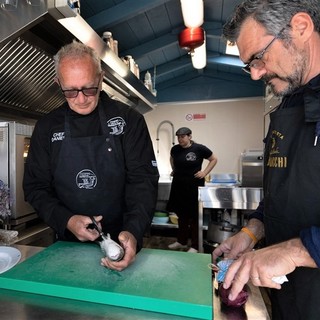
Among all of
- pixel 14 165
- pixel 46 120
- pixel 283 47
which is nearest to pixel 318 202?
pixel 283 47

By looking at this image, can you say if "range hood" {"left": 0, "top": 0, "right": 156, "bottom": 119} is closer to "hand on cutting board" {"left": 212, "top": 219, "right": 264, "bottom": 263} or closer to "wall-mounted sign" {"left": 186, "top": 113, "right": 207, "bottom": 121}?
"hand on cutting board" {"left": 212, "top": 219, "right": 264, "bottom": 263}

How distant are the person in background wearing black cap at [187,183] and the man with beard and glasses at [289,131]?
2612 mm

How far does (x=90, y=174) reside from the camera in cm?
114

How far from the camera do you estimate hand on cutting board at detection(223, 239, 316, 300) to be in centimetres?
58

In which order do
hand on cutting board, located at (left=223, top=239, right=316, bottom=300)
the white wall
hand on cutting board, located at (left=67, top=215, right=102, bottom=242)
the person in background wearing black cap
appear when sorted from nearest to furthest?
hand on cutting board, located at (left=223, top=239, right=316, bottom=300) → hand on cutting board, located at (left=67, top=215, right=102, bottom=242) → the person in background wearing black cap → the white wall

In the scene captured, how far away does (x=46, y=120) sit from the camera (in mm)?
1221

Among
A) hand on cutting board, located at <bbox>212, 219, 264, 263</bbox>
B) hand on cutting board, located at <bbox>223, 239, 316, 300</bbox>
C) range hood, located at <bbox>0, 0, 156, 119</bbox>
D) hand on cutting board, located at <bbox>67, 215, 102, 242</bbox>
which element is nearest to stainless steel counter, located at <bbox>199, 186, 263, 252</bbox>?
range hood, located at <bbox>0, 0, 156, 119</bbox>

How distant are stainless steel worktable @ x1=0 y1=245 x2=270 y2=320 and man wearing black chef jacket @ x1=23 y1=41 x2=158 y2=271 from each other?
36cm

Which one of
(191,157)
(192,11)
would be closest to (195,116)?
(191,157)

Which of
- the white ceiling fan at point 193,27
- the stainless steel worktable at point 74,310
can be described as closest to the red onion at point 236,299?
the stainless steel worktable at point 74,310

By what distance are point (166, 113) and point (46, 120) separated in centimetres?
444

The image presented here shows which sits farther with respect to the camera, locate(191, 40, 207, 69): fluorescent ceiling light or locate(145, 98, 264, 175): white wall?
locate(145, 98, 264, 175): white wall

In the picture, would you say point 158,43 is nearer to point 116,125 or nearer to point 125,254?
point 116,125

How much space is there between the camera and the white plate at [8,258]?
2.84ft
